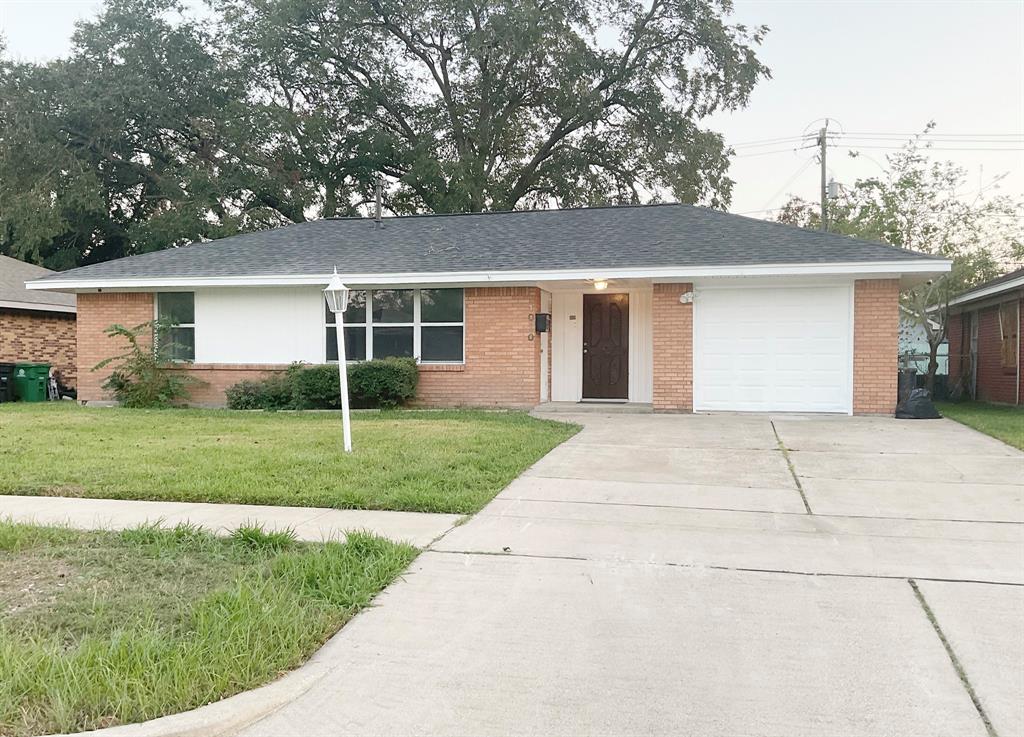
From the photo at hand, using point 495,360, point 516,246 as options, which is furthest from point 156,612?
point 516,246

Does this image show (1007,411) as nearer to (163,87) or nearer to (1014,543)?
(1014,543)

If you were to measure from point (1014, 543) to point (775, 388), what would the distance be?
8.21 m

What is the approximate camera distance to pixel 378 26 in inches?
1121

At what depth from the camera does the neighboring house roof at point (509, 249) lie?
1284 cm

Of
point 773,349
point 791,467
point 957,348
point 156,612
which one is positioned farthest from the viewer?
point 957,348

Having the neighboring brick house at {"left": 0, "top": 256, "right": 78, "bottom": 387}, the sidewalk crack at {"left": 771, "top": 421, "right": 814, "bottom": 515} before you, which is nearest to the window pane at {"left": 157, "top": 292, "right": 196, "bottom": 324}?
the neighboring brick house at {"left": 0, "top": 256, "right": 78, "bottom": 387}

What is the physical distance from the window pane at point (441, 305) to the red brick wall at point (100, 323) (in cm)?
614

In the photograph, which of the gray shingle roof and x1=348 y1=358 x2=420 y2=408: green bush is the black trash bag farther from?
x1=348 y1=358 x2=420 y2=408: green bush

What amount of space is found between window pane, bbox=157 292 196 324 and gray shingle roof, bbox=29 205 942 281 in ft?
1.99

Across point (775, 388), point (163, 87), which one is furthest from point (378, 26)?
point (775, 388)

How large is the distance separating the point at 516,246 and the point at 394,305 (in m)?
2.79

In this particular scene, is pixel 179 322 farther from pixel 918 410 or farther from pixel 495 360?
pixel 918 410

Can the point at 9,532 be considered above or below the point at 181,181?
below

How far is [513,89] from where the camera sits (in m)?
28.3
